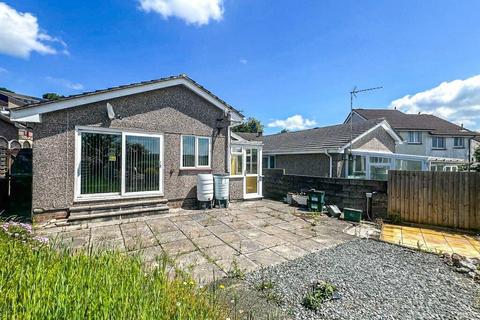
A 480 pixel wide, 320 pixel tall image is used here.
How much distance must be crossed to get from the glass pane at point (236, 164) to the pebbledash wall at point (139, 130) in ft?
2.25

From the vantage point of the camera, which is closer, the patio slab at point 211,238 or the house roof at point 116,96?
the patio slab at point 211,238

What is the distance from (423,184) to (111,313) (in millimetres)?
10185

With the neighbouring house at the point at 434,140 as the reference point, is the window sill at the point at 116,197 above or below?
below

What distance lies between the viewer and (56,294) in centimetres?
214

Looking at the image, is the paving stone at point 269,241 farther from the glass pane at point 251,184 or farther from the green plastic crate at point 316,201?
the glass pane at point 251,184

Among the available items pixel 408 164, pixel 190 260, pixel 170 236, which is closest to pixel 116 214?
pixel 170 236

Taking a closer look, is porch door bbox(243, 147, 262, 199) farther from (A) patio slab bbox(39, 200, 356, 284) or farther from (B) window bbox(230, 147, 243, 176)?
(A) patio slab bbox(39, 200, 356, 284)

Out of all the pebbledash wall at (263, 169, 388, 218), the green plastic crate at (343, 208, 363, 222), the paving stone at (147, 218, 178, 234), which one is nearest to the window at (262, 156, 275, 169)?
the pebbledash wall at (263, 169, 388, 218)

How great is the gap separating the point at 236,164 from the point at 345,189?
5.36 metres

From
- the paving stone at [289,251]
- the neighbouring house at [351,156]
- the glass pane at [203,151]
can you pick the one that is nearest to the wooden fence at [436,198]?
the neighbouring house at [351,156]

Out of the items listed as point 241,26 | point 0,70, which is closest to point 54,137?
point 0,70

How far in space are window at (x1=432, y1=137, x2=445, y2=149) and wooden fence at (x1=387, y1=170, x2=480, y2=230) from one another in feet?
88.2

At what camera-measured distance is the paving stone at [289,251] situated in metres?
4.99

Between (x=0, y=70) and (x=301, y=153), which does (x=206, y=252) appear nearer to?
(x=301, y=153)
